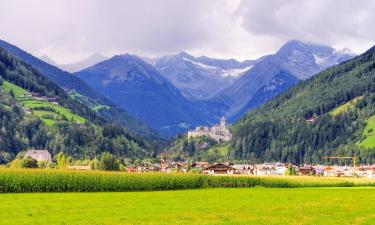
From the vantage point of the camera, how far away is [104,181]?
11744cm

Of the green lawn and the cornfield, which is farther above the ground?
the cornfield

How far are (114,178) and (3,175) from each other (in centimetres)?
2434

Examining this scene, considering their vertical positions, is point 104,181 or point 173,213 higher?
point 104,181

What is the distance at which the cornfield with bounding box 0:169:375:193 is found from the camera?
10394 centimetres

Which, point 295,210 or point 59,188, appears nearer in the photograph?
point 295,210

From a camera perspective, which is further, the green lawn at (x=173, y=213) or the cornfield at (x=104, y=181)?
the cornfield at (x=104, y=181)

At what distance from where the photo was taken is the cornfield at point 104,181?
10394 cm

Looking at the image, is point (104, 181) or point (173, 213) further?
point (104, 181)

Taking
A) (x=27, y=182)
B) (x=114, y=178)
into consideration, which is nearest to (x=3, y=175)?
(x=27, y=182)

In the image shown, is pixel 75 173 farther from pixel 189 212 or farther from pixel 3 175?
pixel 189 212

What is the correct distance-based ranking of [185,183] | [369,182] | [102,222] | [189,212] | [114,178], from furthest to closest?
[369,182]
[185,183]
[114,178]
[189,212]
[102,222]

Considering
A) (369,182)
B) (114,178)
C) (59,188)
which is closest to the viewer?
(59,188)

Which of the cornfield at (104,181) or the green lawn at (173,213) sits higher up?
the cornfield at (104,181)

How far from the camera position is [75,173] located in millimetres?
113812
